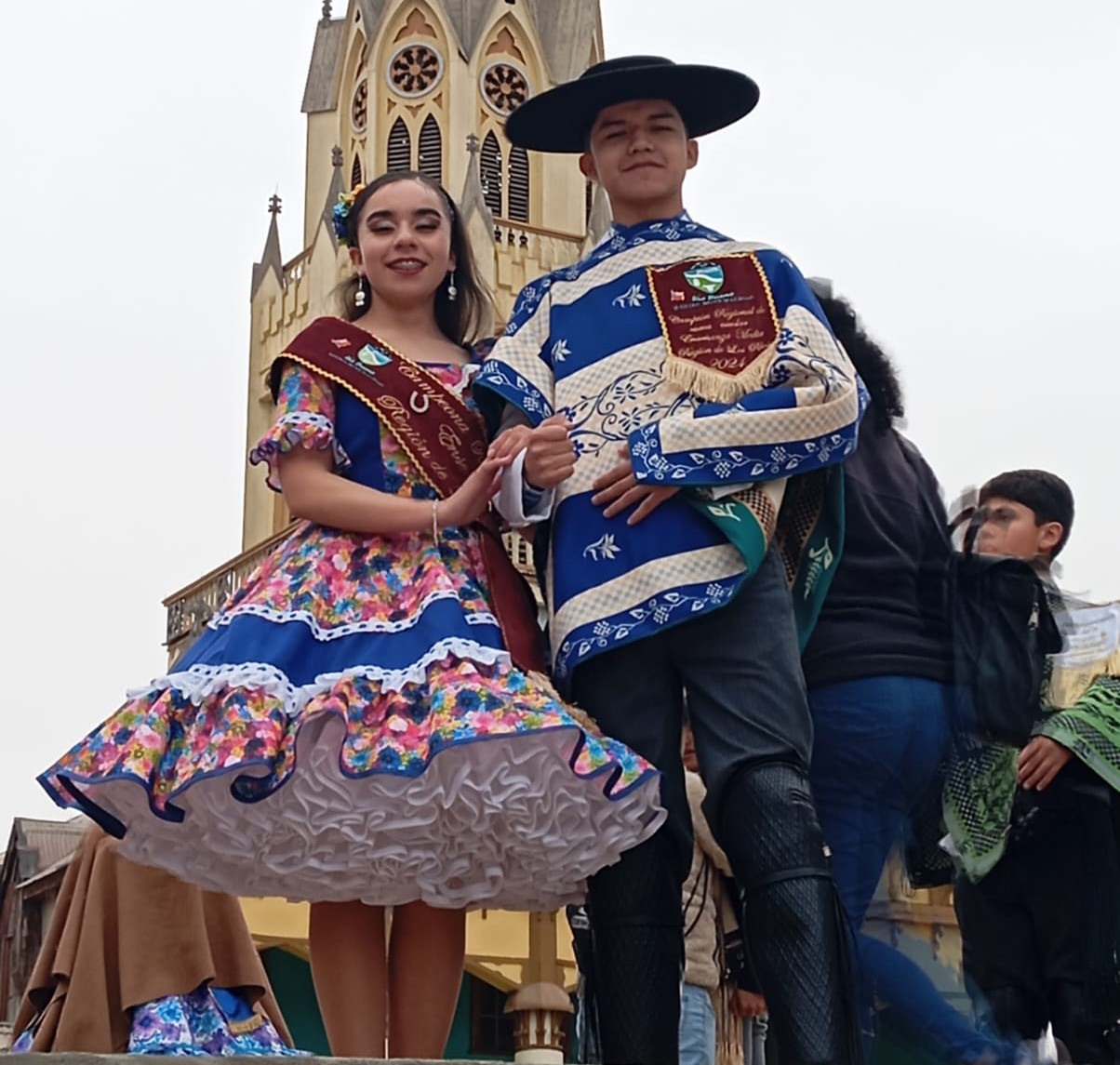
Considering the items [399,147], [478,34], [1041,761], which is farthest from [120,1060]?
[478,34]

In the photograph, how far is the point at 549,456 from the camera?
488 cm

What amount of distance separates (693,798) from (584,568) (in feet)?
6.03

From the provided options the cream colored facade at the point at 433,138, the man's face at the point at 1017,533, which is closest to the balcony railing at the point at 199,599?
the cream colored facade at the point at 433,138

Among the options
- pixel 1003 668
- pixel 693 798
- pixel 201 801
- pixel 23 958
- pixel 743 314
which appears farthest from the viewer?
pixel 23 958

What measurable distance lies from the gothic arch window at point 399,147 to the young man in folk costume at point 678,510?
33.6m

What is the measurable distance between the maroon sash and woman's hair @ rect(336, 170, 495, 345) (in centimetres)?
28

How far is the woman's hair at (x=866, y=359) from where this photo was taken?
5566 mm

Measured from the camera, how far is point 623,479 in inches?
191

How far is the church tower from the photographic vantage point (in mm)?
36719

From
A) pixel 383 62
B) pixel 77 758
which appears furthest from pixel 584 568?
pixel 383 62

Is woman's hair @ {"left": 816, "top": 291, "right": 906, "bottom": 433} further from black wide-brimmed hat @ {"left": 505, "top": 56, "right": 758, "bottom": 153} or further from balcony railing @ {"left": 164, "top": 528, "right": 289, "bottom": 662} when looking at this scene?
balcony railing @ {"left": 164, "top": 528, "right": 289, "bottom": 662}

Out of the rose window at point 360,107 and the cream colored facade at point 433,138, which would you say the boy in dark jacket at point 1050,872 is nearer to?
the cream colored facade at point 433,138

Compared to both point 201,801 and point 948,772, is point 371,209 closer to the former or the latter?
point 201,801

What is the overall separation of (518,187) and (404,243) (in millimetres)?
33113
